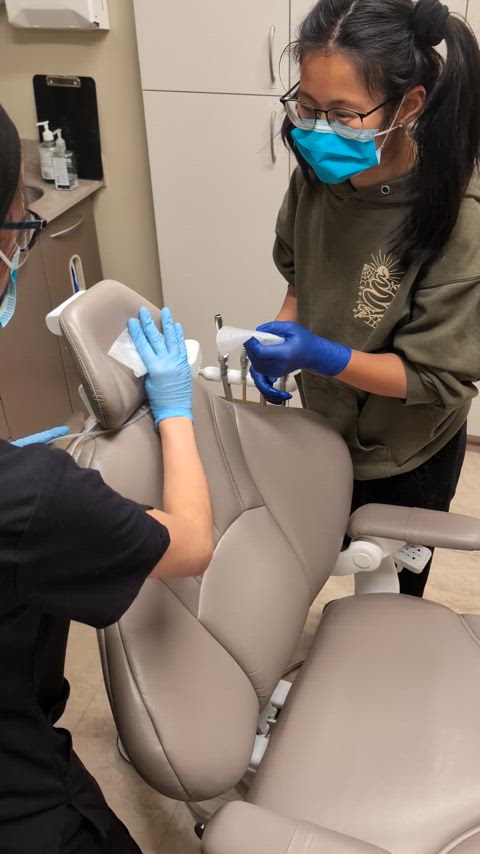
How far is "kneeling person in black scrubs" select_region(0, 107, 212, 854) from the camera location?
695mm

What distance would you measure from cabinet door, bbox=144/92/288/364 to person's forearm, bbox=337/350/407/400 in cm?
125

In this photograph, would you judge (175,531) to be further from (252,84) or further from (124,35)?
(124,35)

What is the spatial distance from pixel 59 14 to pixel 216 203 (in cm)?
75

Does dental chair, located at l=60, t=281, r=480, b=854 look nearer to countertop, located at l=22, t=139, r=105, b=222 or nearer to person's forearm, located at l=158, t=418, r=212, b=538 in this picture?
person's forearm, located at l=158, t=418, r=212, b=538

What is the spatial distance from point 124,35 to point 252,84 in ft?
1.66

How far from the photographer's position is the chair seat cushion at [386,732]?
1035 millimetres

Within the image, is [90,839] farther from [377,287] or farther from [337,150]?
[337,150]

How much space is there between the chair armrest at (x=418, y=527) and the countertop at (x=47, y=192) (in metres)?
1.51

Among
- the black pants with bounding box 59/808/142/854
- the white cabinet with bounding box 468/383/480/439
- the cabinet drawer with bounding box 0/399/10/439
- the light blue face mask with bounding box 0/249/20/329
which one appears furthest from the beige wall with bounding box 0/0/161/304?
the black pants with bounding box 59/808/142/854

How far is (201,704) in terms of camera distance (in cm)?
97

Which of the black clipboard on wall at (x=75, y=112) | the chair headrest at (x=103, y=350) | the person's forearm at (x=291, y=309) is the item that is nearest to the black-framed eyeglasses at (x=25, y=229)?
the chair headrest at (x=103, y=350)

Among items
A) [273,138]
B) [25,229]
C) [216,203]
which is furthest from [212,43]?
[25,229]

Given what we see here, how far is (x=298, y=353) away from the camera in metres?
1.18

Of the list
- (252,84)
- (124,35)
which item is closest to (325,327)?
(252,84)
